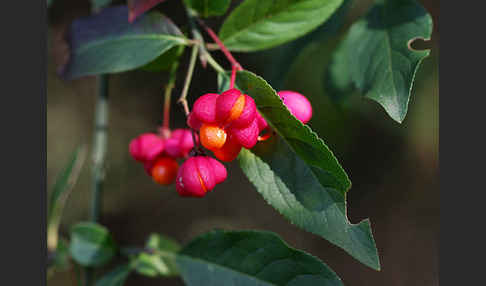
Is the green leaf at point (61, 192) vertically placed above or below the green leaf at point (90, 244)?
above

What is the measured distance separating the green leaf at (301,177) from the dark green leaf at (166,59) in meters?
0.21

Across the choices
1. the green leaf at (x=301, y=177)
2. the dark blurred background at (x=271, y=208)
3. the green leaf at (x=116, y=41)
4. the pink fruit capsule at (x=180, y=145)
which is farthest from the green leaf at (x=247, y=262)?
the dark blurred background at (x=271, y=208)

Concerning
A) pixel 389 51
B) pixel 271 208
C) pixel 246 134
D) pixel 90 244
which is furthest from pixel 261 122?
pixel 271 208

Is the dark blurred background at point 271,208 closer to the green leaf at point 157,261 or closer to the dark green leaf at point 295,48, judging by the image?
the dark green leaf at point 295,48

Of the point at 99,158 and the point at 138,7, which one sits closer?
the point at 138,7

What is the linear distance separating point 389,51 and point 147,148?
0.52 metres

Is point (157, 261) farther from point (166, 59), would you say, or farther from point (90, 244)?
point (166, 59)

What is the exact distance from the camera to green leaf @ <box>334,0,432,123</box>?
33.7 inches

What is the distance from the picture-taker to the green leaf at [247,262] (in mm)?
819

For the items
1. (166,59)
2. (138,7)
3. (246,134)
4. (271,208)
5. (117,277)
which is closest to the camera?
(246,134)

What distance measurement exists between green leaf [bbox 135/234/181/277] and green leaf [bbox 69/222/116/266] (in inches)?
3.5

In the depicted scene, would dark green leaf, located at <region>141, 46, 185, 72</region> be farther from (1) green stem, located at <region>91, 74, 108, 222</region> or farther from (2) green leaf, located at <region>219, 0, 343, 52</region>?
(1) green stem, located at <region>91, 74, 108, 222</region>

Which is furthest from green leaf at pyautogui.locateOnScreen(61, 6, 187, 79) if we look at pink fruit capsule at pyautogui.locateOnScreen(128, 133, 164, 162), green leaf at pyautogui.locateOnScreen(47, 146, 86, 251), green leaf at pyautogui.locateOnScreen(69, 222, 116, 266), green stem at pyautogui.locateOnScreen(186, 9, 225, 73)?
green leaf at pyautogui.locateOnScreen(69, 222, 116, 266)

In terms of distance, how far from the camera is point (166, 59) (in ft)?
3.32
